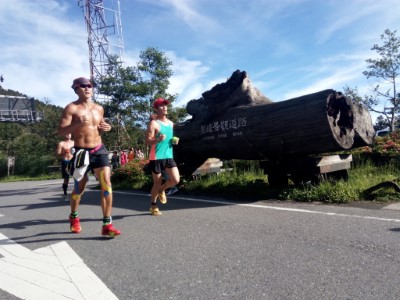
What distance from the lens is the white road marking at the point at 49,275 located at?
2.53 metres

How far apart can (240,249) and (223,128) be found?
387cm

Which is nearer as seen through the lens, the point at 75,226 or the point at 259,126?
the point at 75,226

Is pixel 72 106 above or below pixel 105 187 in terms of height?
above

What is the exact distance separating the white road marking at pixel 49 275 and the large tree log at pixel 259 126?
3.78 m

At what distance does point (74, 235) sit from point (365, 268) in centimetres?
329

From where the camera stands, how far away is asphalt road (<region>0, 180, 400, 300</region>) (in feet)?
7.95

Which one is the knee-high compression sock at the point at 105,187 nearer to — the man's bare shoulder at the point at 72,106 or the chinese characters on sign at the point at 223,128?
the man's bare shoulder at the point at 72,106

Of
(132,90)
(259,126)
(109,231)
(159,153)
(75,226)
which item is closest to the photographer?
(109,231)

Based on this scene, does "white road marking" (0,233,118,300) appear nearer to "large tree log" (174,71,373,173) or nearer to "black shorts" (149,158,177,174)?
"black shorts" (149,158,177,174)

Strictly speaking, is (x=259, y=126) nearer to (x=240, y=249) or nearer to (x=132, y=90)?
(x=240, y=249)

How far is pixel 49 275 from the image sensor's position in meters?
2.91

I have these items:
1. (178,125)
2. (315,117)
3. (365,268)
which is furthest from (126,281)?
(178,125)

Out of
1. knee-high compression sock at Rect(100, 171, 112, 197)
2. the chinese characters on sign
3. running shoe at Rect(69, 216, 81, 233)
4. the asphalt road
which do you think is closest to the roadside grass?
the asphalt road

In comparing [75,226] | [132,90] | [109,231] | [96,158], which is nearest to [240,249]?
[109,231]
